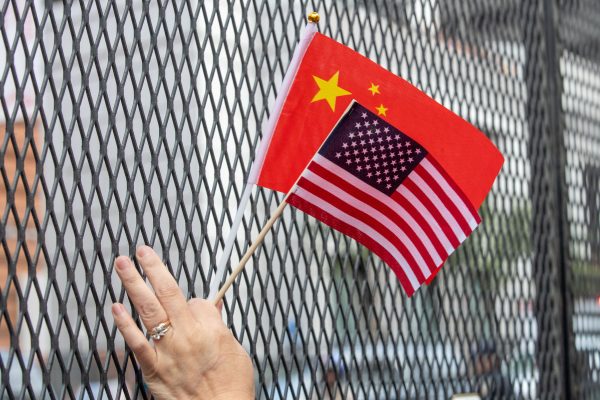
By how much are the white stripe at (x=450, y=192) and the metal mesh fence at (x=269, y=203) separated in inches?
27.1

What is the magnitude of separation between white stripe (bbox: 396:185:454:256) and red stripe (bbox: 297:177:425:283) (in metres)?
0.10

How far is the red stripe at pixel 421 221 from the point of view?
8.77ft

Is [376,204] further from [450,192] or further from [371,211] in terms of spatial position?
[450,192]

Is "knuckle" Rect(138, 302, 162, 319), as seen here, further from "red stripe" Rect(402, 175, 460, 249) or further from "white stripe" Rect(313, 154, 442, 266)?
"red stripe" Rect(402, 175, 460, 249)

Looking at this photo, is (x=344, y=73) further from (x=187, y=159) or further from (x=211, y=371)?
(x=211, y=371)

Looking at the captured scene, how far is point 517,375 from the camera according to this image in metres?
4.27

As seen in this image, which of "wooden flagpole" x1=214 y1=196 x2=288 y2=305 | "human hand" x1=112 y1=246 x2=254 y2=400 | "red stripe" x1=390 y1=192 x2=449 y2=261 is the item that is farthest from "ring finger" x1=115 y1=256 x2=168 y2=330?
"red stripe" x1=390 y1=192 x2=449 y2=261

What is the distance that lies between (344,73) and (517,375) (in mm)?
2192

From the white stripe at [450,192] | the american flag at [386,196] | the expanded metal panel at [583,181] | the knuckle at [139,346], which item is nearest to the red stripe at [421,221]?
the american flag at [386,196]

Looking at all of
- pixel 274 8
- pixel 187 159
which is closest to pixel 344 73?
pixel 187 159

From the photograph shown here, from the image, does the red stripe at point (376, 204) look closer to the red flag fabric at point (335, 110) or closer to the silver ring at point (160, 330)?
the red flag fabric at point (335, 110)

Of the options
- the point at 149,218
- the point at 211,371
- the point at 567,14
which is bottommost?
the point at 211,371

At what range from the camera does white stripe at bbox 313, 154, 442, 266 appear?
8.19 feet

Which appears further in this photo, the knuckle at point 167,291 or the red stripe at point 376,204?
the red stripe at point 376,204
